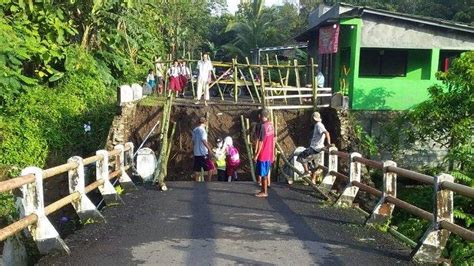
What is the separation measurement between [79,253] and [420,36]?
15111mm

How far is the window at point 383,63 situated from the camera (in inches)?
758

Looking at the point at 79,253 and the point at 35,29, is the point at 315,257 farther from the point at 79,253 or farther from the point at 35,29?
the point at 35,29

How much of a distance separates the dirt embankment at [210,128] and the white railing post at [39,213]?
32.8 ft

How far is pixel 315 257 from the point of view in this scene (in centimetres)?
584

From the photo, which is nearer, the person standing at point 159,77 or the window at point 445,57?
the window at point 445,57

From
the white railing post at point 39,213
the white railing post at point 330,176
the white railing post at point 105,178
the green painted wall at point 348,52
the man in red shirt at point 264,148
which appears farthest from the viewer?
the green painted wall at point 348,52

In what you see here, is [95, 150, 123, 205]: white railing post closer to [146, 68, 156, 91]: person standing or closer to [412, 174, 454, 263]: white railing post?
[412, 174, 454, 263]: white railing post

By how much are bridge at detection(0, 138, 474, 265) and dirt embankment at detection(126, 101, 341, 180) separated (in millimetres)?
5963

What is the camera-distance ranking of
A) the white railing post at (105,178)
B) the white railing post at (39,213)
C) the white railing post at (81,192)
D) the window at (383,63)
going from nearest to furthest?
1. the white railing post at (39,213)
2. the white railing post at (81,192)
3. the white railing post at (105,178)
4. the window at (383,63)

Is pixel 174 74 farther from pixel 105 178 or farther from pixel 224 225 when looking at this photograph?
pixel 224 225

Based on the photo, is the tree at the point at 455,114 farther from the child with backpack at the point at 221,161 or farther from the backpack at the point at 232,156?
the child with backpack at the point at 221,161

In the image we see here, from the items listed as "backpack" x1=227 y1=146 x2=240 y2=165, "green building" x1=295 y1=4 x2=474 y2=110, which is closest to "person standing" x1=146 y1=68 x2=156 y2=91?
"green building" x1=295 y1=4 x2=474 y2=110

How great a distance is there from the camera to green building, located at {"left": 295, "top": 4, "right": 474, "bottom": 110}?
16.3 metres

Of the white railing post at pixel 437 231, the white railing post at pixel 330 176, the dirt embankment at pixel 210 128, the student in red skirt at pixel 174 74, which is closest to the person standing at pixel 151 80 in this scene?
the student in red skirt at pixel 174 74
